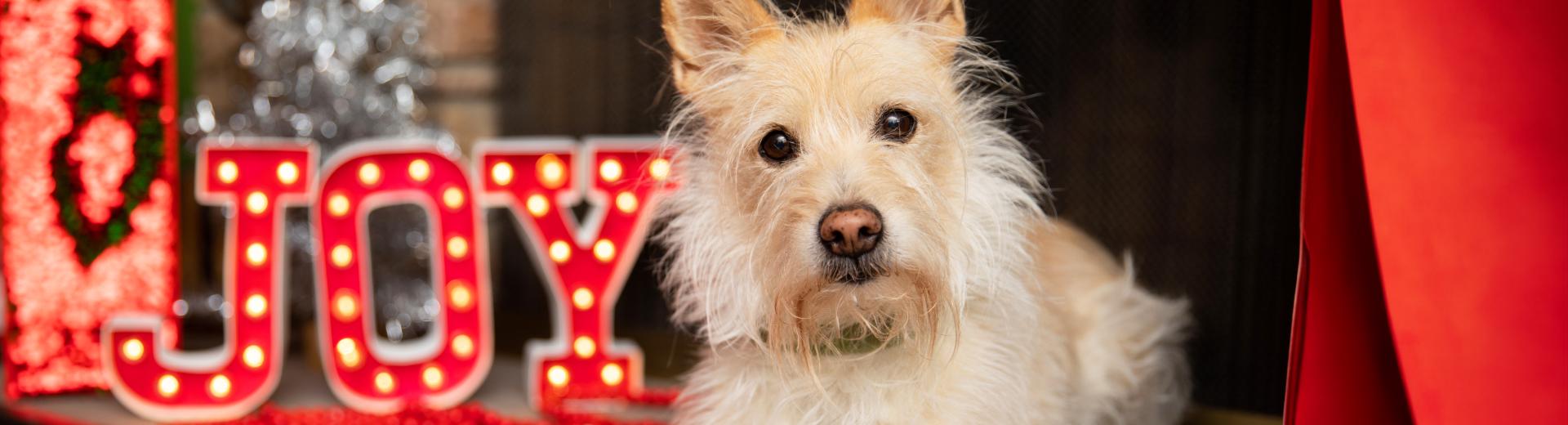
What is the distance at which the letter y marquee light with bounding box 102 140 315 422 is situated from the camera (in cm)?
178

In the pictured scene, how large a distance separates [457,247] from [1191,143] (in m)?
1.27

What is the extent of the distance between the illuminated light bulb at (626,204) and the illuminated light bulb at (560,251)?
4.6 inches

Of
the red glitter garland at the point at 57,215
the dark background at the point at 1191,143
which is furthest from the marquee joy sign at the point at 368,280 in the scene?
the dark background at the point at 1191,143

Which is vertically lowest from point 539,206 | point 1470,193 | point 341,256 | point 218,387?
point 218,387

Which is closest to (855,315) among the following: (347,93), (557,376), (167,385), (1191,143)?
(1191,143)

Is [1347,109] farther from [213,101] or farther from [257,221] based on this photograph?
[213,101]

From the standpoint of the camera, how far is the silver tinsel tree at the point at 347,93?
8.06 ft

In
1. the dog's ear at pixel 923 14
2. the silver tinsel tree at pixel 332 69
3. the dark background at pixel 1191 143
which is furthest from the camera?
A: the silver tinsel tree at pixel 332 69

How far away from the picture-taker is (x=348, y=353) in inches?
71.7

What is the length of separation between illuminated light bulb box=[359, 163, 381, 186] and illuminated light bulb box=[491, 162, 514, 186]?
0.68ft

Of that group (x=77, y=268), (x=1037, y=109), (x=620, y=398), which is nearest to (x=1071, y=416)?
Answer: (x=1037, y=109)

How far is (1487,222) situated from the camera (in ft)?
2.33

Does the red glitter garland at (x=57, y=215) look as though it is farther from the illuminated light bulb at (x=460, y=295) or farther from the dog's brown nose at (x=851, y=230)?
the dog's brown nose at (x=851, y=230)

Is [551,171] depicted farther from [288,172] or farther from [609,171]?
[288,172]
